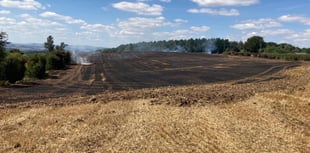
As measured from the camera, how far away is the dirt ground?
10766mm

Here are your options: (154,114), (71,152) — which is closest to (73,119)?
(154,114)

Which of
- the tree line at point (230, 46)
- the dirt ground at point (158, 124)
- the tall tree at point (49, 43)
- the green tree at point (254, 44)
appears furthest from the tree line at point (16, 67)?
the green tree at point (254, 44)

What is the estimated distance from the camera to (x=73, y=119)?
14.4 metres

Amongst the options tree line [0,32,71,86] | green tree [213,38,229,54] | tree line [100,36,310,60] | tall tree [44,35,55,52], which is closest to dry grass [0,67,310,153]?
tree line [0,32,71,86]

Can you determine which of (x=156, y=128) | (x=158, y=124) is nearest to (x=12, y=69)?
(x=158, y=124)

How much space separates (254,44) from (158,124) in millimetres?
101890

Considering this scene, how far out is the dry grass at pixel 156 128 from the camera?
420 inches

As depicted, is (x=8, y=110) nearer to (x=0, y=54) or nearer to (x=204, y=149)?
(x=204, y=149)

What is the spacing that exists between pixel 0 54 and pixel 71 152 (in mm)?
22071

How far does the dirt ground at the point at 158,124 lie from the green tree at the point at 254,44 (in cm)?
9214

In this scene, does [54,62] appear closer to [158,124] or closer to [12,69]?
[12,69]

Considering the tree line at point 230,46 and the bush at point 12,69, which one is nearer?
the bush at point 12,69

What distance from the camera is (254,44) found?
110438mm

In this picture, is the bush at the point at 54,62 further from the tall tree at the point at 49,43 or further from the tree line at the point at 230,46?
the tree line at the point at 230,46
